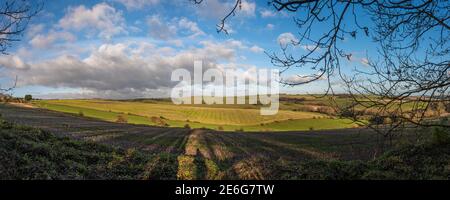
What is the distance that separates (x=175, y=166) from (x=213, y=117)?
231 ft

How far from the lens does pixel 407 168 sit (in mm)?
8742

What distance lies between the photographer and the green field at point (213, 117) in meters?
70.1

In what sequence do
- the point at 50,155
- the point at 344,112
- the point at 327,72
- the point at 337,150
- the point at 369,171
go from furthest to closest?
the point at 337,150
the point at 50,155
the point at 369,171
the point at 344,112
the point at 327,72

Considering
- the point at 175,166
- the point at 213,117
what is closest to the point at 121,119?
the point at 213,117

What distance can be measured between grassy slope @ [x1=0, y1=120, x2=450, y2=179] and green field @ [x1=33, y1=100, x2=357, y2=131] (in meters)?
56.9

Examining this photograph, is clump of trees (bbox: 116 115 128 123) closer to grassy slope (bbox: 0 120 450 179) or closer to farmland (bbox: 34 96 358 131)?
farmland (bbox: 34 96 358 131)

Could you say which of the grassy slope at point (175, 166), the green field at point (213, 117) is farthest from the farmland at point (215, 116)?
the grassy slope at point (175, 166)

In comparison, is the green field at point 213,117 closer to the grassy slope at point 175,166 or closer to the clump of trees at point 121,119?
the clump of trees at point 121,119

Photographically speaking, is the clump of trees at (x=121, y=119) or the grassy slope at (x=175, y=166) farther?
the clump of trees at (x=121, y=119)

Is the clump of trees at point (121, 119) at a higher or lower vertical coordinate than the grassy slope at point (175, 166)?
lower

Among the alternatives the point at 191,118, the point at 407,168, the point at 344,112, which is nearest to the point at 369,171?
the point at 407,168

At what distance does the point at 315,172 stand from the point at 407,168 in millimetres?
2087

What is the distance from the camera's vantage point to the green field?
230 feet

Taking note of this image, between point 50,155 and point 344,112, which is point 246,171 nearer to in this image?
point 344,112
